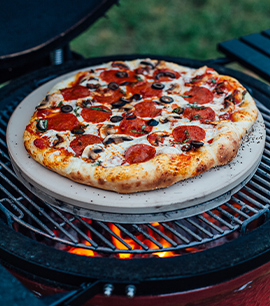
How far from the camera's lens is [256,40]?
448 centimetres

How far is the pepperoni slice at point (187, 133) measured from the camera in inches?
114

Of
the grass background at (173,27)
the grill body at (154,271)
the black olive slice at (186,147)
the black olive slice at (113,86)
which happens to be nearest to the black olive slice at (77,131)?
the black olive slice at (113,86)

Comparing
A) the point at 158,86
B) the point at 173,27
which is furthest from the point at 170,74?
the point at 173,27

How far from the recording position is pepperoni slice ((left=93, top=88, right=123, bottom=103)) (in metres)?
3.39

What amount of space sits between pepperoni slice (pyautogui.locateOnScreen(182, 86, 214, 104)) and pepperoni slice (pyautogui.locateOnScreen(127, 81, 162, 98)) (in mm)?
236

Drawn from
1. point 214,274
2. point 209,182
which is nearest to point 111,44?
point 209,182

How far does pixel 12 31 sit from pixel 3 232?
259cm

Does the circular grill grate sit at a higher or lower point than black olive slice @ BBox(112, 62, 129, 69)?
lower

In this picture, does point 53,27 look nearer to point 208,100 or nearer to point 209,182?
point 208,100

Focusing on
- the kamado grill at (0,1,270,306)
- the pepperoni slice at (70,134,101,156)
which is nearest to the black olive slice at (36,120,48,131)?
the pepperoni slice at (70,134,101,156)

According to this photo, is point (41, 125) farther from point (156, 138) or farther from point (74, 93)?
point (156, 138)

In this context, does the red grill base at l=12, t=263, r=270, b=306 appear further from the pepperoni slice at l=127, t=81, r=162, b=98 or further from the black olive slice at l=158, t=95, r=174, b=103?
the pepperoni slice at l=127, t=81, r=162, b=98

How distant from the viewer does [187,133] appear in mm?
2908

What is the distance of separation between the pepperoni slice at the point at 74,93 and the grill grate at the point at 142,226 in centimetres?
58
